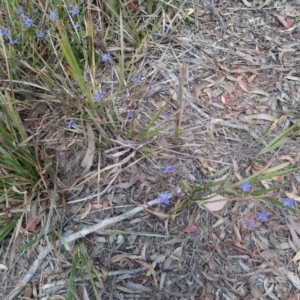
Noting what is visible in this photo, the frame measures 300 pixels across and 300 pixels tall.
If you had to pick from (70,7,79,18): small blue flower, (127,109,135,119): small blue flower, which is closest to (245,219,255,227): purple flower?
(127,109,135,119): small blue flower

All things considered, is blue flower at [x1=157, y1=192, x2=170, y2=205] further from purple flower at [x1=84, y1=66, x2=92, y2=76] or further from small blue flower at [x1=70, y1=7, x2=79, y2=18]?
small blue flower at [x1=70, y1=7, x2=79, y2=18]

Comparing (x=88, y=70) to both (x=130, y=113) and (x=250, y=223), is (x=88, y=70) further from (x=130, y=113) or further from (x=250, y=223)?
(x=250, y=223)

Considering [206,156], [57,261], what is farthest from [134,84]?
[57,261]

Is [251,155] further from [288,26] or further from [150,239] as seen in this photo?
[288,26]

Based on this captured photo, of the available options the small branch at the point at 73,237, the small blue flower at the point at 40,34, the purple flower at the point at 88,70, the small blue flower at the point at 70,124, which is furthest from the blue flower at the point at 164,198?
the small blue flower at the point at 40,34

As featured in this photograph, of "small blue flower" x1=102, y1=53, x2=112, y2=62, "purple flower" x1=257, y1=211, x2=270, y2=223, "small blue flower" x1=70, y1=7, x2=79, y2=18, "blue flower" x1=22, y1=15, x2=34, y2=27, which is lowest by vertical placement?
"purple flower" x1=257, y1=211, x2=270, y2=223

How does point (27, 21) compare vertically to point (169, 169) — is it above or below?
above

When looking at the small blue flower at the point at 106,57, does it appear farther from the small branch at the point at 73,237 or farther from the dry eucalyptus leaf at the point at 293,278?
the dry eucalyptus leaf at the point at 293,278

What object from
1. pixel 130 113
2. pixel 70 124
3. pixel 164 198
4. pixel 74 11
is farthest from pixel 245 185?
pixel 74 11
